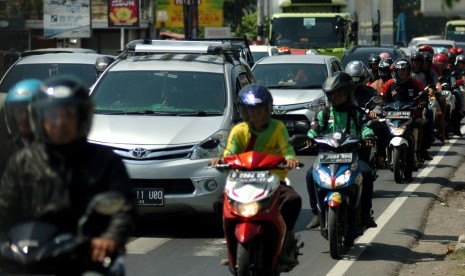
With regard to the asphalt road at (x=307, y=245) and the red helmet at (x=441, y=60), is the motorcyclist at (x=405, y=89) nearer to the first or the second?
the asphalt road at (x=307, y=245)

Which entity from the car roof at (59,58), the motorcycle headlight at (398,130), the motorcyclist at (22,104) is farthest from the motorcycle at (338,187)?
the car roof at (59,58)

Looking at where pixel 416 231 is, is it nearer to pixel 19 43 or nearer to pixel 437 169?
pixel 437 169

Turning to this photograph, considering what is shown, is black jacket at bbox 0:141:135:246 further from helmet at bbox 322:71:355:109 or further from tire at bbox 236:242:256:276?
helmet at bbox 322:71:355:109

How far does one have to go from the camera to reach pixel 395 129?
17.0 metres

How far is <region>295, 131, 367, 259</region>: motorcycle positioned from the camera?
10578mm

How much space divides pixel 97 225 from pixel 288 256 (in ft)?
12.5

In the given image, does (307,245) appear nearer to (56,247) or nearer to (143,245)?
(143,245)

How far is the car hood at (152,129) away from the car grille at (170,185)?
38 centimetres

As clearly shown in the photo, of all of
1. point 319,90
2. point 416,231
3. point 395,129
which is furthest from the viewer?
point 319,90

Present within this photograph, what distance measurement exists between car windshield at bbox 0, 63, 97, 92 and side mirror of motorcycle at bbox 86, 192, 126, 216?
1366 cm

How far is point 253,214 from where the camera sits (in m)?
8.19

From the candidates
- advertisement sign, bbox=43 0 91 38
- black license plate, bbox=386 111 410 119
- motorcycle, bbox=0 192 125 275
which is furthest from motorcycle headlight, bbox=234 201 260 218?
advertisement sign, bbox=43 0 91 38

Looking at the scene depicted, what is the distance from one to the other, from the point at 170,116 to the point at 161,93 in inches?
21.8

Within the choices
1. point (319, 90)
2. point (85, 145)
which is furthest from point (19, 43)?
point (85, 145)
